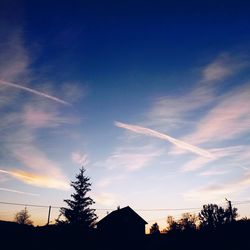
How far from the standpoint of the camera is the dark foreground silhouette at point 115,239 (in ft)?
68.2

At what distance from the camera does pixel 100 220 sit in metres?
50.3

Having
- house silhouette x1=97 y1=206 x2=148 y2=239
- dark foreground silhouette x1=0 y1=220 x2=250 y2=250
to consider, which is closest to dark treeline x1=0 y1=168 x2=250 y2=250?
dark foreground silhouette x1=0 y1=220 x2=250 y2=250

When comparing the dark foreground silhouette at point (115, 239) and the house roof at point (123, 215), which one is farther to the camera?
the house roof at point (123, 215)

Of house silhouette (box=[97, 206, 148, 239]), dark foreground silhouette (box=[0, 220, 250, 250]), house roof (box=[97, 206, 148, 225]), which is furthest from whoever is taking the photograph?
house roof (box=[97, 206, 148, 225])

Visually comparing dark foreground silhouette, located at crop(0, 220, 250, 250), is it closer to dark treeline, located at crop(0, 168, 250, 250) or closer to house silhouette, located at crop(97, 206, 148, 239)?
dark treeline, located at crop(0, 168, 250, 250)

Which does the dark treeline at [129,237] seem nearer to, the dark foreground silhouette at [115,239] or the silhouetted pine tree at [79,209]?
the dark foreground silhouette at [115,239]

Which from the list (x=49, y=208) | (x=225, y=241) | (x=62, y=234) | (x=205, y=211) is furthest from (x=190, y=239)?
(x=205, y=211)

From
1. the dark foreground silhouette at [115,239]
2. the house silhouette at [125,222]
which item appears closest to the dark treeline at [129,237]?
the dark foreground silhouette at [115,239]

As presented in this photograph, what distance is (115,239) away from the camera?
27188 millimetres

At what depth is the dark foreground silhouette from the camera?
2080cm

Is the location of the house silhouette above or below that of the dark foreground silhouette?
above

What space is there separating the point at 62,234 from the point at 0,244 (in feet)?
21.7

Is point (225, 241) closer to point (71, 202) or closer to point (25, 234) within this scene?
point (25, 234)

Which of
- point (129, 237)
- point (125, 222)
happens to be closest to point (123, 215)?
point (125, 222)
